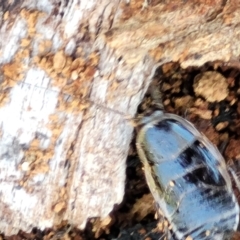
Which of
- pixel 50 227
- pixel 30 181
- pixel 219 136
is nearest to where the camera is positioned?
pixel 30 181

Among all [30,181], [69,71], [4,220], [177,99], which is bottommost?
[4,220]

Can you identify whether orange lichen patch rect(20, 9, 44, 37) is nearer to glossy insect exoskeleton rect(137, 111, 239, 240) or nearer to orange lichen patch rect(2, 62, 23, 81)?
orange lichen patch rect(2, 62, 23, 81)

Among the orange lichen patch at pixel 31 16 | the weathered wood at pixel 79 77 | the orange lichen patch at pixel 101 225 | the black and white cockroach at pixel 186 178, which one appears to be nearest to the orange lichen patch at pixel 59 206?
the weathered wood at pixel 79 77

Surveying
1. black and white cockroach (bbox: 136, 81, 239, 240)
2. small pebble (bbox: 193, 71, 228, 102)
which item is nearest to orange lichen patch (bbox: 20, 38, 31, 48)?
black and white cockroach (bbox: 136, 81, 239, 240)

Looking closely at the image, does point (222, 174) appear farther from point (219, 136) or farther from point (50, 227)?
point (50, 227)

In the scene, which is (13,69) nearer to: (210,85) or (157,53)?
(157,53)

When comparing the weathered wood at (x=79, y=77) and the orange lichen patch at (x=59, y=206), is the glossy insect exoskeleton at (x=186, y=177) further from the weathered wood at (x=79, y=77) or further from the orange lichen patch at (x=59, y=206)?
the orange lichen patch at (x=59, y=206)

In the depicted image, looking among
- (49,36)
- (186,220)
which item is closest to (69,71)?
(49,36)
